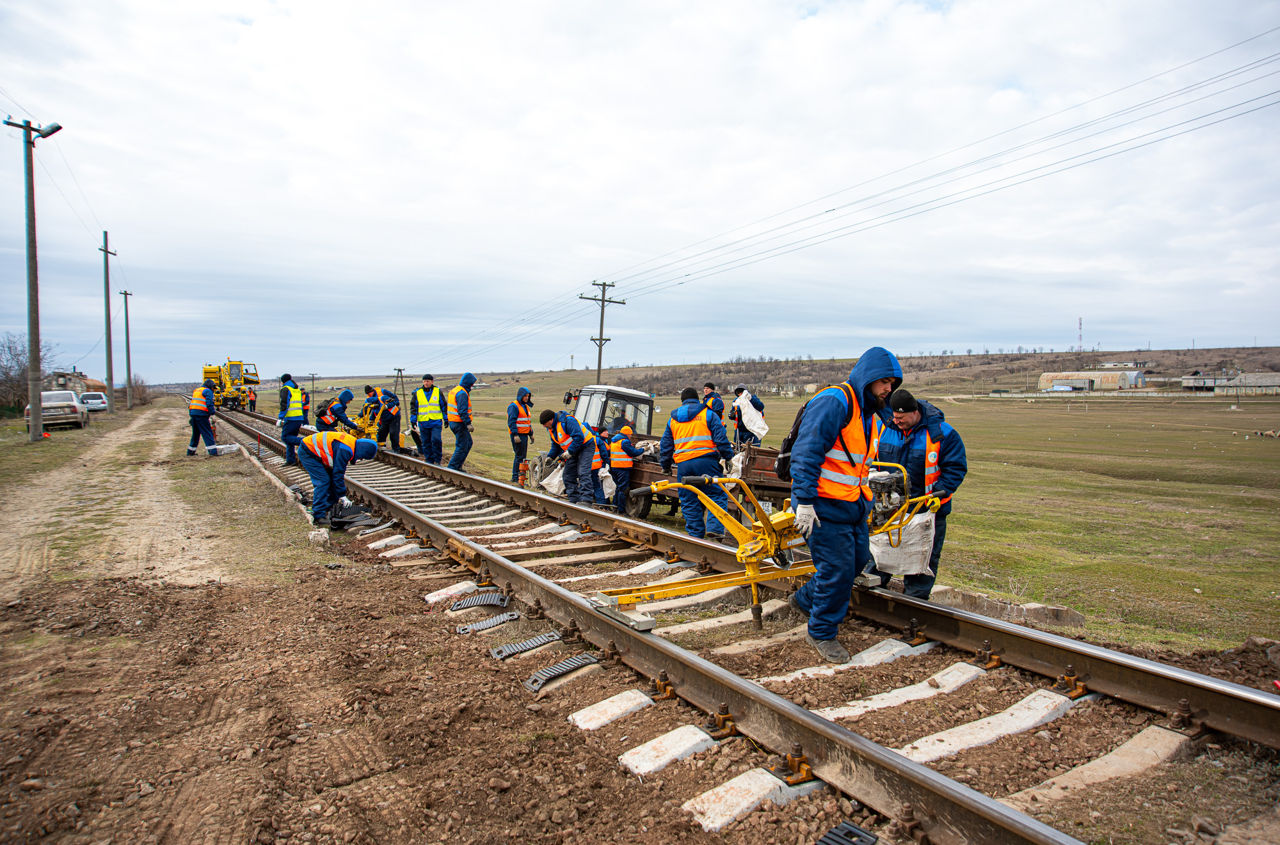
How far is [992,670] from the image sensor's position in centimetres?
395

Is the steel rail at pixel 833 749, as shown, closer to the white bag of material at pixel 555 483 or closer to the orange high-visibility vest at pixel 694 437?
the orange high-visibility vest at pixel 694 437

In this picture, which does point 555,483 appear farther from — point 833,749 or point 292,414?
point 833,749

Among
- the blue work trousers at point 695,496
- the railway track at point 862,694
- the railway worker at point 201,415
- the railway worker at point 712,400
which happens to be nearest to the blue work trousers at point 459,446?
the railway worker at point 712,400

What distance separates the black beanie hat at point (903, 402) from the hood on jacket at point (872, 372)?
2.91 feet

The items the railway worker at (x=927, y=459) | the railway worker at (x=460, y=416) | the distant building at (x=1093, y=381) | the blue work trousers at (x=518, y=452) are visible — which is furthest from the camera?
the distant building at (x=1093, y=381)

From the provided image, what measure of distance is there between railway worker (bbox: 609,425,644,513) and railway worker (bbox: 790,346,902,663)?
6.11m

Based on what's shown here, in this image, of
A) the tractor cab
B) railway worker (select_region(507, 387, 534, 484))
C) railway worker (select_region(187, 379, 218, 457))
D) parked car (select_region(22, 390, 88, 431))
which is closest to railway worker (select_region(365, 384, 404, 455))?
railway worker (select_region(187, 379, 218, 457))

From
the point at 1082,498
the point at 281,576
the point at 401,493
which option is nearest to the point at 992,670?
the point at 281,576

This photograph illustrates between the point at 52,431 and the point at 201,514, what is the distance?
23.3m

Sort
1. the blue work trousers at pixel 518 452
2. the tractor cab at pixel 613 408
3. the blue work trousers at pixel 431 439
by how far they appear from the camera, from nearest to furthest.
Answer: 1. the tractor cab at pixel 613 408
2. the blue work trousers at pixel 518 452
3. the blue work trousers at pixel 431 439

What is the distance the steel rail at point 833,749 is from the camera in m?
2.36

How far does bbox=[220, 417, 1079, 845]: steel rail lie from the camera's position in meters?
2.36

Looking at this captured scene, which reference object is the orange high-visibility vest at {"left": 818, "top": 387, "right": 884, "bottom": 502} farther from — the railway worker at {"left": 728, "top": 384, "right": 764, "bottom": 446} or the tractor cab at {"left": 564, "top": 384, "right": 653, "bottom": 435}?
the tractor cab at {"left": 564, "top": 384, "right": 653, "bottom": 435}

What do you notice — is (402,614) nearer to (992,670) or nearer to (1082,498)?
(992,670)
